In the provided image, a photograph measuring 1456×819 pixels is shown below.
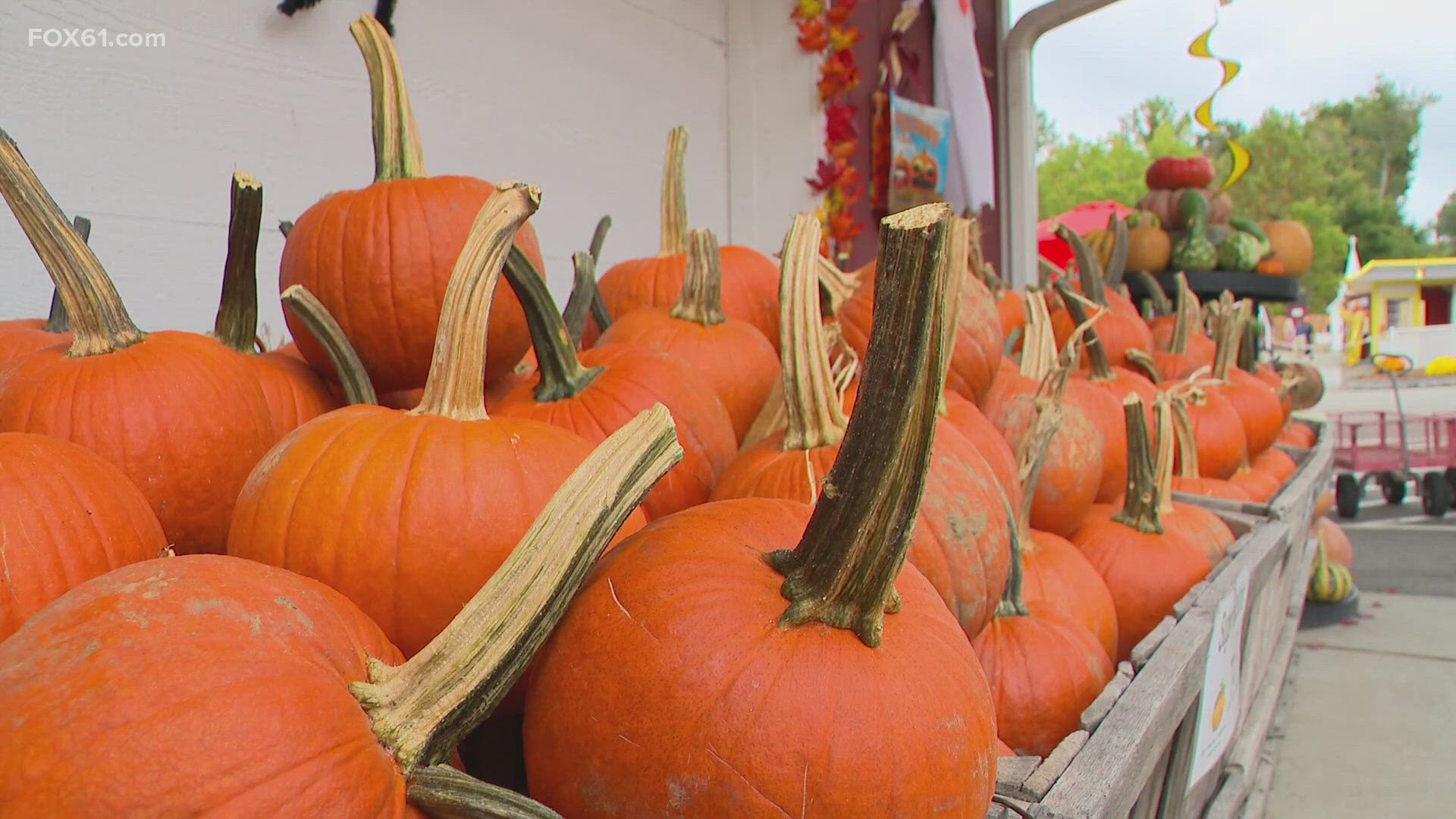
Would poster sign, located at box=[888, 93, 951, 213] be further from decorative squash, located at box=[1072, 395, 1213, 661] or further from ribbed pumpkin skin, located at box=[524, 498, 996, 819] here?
ribbed pumpkin skin, located at box=[524, 498, 996, 819]

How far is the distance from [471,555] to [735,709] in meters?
0.30

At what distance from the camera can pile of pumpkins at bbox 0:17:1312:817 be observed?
0.58 meters

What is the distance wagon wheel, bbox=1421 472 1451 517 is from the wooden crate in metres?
6.53

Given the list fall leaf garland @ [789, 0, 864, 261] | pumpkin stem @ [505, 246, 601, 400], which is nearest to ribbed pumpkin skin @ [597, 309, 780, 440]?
pumpkin stem @ [505, 246, 601, 400]

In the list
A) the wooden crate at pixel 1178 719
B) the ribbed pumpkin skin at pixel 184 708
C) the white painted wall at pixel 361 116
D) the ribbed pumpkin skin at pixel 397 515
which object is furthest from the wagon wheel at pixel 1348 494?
the ribbed pumpkin skin at pixel 184 708

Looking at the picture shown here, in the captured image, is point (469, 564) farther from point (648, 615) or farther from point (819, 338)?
point (819, 338)

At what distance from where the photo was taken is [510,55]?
135 inches

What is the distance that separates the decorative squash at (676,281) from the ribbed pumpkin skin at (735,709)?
129cm

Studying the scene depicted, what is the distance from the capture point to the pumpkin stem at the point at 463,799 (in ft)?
2.04

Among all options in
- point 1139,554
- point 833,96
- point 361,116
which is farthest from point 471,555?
point 833,96

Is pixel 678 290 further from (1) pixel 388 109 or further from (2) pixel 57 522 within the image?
(2) pixel 57 522

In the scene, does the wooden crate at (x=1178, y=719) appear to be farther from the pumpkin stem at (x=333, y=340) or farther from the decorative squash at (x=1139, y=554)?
the pumpkin stem at (x=333, y=340)

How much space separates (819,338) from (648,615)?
0.52 m

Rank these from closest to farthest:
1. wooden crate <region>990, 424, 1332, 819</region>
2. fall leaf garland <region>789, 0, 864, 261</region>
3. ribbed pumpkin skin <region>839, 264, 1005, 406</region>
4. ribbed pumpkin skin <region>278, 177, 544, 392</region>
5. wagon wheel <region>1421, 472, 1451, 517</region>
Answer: wooden crate <region>990, 424, 1332, 819</region>, ribbed pumpkin skin <region>278, 177, 544, 392</region>, ribbed pumpkin skin <region>839, 264, 1005, 406</region>, fall leaf garland <region>789, 0, 864, 261</region>, wagon wheel <region>1421, 472, 1451, 517</region>
